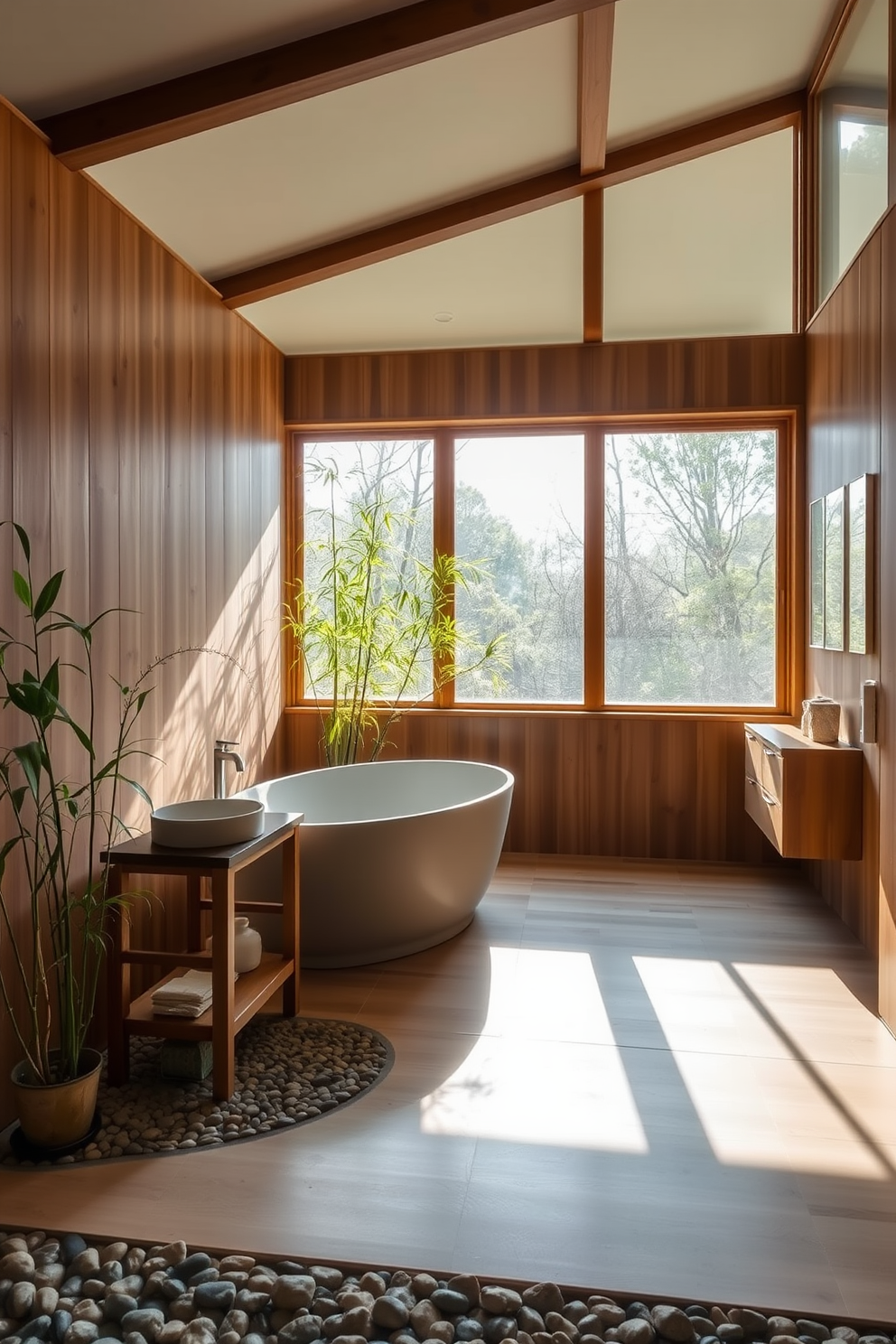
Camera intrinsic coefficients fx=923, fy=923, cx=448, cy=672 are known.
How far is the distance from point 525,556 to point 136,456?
7.90 ft

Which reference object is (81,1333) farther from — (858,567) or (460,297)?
(460,297)

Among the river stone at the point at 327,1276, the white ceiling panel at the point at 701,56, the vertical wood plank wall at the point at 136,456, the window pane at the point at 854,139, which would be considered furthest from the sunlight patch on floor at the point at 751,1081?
the white ceiling panel at the point at 701,56

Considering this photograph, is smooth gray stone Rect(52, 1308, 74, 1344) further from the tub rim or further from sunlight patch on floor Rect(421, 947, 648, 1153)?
the tub rim

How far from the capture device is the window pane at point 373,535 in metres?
4.95

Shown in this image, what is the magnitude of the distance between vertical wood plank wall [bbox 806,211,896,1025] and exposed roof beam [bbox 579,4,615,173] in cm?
113

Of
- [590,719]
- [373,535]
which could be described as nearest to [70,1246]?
[590,719]

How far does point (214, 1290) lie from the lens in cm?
171

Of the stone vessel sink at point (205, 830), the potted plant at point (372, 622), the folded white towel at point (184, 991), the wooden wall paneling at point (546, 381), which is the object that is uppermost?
the wooden wall paneling at point (546, 381)

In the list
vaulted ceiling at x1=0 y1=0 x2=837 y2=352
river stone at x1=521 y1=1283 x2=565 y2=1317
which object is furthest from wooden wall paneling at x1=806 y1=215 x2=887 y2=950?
river stone at x1=521 y1=1283 x2=565 y2=1317

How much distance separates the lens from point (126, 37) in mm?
2395

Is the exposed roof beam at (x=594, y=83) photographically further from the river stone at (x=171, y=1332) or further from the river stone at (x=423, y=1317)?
the river stone at (x=171, y=1332)

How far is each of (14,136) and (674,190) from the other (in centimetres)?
314

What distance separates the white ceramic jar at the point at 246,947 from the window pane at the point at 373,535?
2.21m

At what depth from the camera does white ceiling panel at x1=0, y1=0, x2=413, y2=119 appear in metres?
2.26
